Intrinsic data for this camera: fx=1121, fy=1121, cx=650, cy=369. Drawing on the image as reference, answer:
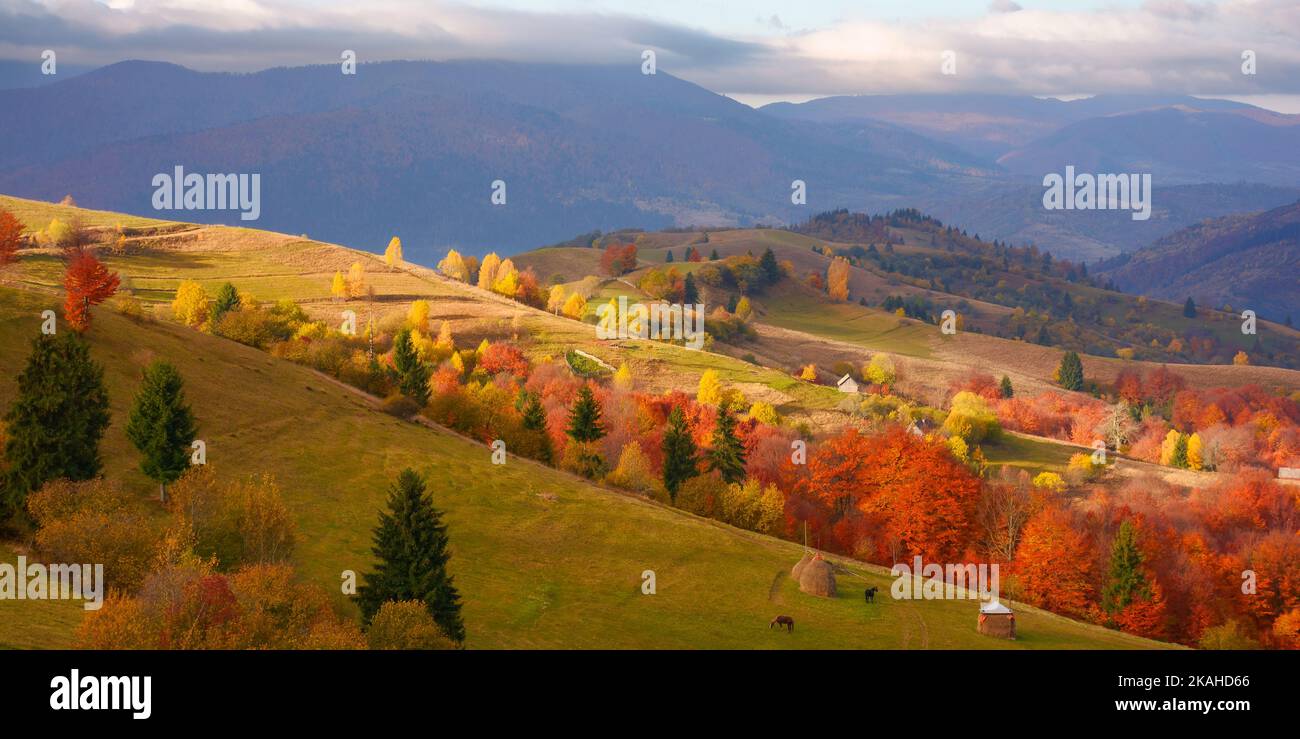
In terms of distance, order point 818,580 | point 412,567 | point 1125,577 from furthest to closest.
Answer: point 1125,577 < point 818,580 < point 412,567

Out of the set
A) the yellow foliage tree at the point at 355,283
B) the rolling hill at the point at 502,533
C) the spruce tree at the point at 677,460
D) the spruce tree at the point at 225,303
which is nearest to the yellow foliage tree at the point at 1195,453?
the spruce tree at the point at 677,460

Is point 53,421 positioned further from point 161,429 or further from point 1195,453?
point 1195,453

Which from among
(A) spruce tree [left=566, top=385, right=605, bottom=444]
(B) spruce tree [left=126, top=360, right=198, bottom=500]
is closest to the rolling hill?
(B) spruce tree [left=126, top=360, right=198, bottom=500]

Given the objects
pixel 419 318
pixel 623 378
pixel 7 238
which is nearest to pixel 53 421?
pixel 7 238

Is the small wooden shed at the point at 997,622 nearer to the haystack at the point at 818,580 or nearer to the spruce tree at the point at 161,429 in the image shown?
the haystack at the point at 818,580

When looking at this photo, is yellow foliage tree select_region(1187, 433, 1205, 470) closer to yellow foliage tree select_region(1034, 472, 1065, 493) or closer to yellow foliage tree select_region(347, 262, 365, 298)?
yellow foliage tree select_region(1034, 472, 1065, 493)
